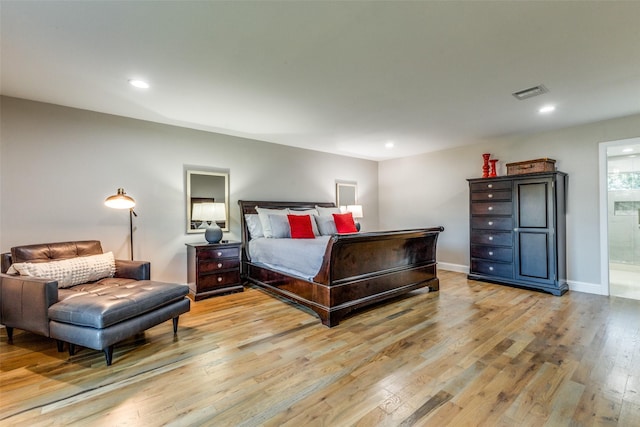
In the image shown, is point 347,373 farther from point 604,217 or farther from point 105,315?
point 604,217

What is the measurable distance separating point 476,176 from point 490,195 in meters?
0.71

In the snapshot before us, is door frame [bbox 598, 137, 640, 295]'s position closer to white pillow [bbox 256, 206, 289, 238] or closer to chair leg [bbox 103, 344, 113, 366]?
white pillow [bbox 256, 206, 289, 238]

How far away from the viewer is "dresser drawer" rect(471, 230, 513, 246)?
14.2 ft

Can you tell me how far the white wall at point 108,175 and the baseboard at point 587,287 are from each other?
4.73 meters

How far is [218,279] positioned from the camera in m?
3.91

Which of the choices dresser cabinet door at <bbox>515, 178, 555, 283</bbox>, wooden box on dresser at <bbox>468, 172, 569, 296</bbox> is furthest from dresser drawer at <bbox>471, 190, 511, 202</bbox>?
dresser cabinet door at <bbox>515, 178, 555, 283</bbox>

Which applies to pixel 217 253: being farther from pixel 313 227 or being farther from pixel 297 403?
pixel 297 403

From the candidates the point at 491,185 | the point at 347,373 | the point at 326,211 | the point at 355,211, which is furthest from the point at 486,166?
the point at 347,373

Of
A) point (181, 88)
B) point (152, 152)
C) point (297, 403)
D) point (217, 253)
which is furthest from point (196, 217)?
point (297, 403)

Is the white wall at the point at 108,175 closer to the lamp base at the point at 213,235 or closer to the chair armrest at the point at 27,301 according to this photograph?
the lamp base at the point at 213,235

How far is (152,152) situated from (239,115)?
133 cm

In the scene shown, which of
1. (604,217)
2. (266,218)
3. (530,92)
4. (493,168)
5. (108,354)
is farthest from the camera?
(493,168)

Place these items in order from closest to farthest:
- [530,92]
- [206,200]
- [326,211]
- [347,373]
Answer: [347,373] → [530,92] → [206,200] → [326,211]

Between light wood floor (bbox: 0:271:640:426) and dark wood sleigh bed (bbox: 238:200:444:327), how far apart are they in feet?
0.76
